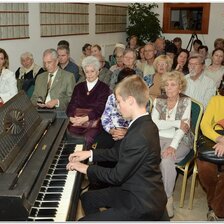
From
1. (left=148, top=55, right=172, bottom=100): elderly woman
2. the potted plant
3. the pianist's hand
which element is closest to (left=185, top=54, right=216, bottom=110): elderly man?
(left=148, top=55, right=172, bottom=100): elderly woman

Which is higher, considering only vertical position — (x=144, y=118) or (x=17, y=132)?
(x=144, y=118)

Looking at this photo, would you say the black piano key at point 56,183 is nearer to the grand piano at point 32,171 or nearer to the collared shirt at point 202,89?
the grand piano at point 32,171

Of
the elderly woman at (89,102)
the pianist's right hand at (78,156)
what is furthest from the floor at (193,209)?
the pianist's right hand at (78,156)

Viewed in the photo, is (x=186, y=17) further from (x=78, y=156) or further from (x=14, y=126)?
(x=14, y=126)

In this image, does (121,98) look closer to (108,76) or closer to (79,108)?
(79,108)

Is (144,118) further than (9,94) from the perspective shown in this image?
No

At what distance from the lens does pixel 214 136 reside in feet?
9.37

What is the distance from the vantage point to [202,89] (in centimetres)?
382

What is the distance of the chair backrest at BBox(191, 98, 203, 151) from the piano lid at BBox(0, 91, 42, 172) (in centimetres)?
155

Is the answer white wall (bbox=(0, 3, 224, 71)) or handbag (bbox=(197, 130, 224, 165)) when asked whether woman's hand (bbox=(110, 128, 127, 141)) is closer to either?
handbag (bbox=(197, 130, 224, 165))

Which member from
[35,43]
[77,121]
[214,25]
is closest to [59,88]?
[77,121]

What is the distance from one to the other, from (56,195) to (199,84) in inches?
104

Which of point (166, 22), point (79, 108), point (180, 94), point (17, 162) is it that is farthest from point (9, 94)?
point (166, 22)

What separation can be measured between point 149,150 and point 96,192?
62 centimetres
